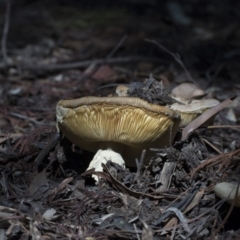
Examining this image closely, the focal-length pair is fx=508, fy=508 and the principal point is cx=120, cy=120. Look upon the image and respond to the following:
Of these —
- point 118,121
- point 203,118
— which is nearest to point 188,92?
point 203,118

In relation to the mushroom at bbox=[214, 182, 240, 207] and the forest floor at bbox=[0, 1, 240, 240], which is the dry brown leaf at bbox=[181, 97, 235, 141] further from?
the mushroom at bbox=[214, 182, 240, 207]

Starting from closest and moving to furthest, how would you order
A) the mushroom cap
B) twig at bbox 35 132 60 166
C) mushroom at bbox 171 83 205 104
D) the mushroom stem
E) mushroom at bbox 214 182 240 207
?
mushroom at bbox 214 182 240 207 < the mushroom cap < the mushroom stem < twig at bbox 35 132 60 166 < mushroom at bbox 171 83 205 104

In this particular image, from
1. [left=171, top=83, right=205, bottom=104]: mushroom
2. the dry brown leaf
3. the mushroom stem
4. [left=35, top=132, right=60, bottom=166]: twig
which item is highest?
the dry brown leaf

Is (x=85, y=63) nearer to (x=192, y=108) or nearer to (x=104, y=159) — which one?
(x=192, y=108)

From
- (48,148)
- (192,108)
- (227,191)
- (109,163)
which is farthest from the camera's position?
(48,148)

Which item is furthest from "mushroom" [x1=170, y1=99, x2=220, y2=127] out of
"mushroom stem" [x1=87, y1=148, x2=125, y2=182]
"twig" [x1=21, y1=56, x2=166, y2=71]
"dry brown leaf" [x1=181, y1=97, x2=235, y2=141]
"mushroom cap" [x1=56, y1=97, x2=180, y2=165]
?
"twig" [x1=21, y1=56, x2=166, y2=71]

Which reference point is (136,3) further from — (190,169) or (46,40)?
(190,169)

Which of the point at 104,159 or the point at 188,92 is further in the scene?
the point at 188,92
